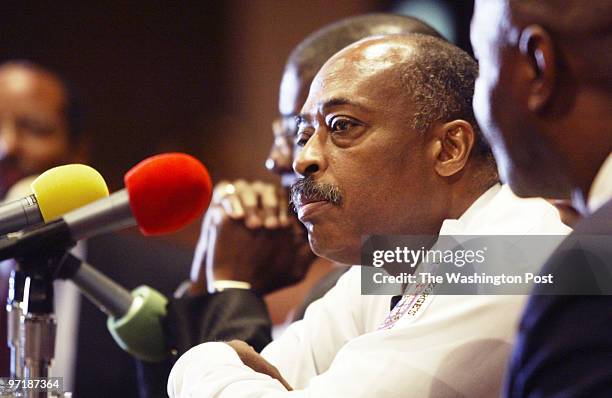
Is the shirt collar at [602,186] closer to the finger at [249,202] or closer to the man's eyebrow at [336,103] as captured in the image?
the man's eyebrow at [336,103]

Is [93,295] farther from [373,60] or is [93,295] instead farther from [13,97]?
[13,97]

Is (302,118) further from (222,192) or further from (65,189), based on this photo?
(222,192)

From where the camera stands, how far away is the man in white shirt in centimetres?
164

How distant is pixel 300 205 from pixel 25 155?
7.57 ft

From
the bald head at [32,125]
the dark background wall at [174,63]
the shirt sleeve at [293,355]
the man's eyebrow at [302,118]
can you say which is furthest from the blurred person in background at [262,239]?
the dark background wall at [174,63]

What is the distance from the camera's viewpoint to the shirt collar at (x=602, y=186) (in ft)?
3.85

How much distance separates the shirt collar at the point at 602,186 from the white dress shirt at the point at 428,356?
31 centimetres

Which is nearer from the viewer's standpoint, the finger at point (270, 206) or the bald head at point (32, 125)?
the finger at point (270, 206)

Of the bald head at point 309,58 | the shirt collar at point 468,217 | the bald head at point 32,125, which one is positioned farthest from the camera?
the bald head at point 32,125

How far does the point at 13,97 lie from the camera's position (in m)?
3.88

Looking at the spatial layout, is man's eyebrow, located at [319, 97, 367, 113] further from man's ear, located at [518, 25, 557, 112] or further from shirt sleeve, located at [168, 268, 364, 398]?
man's ear, located at [518, 25, 557, 112]

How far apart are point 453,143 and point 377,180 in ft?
0.58

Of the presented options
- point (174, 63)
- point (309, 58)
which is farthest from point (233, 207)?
point (174, 63)

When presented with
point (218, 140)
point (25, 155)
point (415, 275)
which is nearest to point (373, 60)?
point (415, 275)
